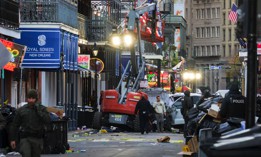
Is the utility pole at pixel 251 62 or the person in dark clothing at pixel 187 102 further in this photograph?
the person in dark clothing at pixel 187 102

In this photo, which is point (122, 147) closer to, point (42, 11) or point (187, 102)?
point (187, 102)

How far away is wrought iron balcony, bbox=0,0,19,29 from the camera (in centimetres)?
3231

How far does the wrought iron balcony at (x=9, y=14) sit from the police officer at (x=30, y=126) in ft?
58.0

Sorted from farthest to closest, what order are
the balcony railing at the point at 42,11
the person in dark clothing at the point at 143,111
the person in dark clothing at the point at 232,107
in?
the balcony railing at the point at 42,11
the person in dark clothing at the point at 143,111
the person in dark clothing at the point at 232,107

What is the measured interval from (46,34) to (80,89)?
51.6 feet

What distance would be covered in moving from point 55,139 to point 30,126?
877 centimetres

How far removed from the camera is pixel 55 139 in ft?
76.6

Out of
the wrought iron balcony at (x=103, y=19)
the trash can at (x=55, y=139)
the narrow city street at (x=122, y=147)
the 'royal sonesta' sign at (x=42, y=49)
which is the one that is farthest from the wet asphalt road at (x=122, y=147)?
the wrought iron balcony at (x=103, y=19)

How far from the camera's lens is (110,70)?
52062 mm

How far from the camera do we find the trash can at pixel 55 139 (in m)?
23.1

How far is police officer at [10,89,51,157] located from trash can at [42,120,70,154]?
8.22 m

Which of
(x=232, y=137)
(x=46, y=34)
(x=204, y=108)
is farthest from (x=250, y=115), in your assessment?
(x=46, y=34)

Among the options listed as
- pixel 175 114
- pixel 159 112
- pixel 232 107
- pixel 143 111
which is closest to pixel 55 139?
pixel 232 107

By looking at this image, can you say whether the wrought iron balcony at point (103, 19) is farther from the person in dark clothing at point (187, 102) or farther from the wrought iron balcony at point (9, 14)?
the wrought iron balcony at point (9, 14)
